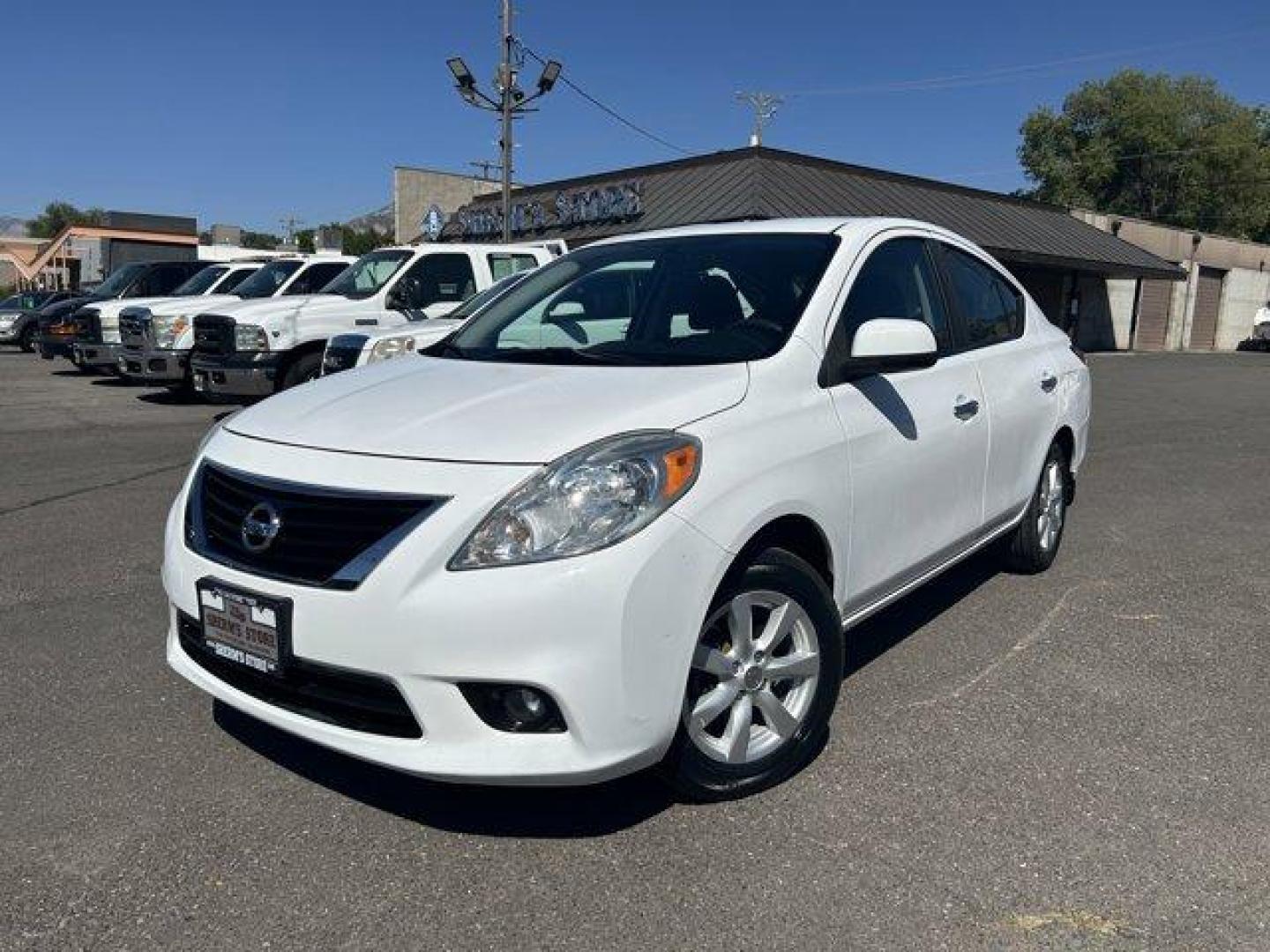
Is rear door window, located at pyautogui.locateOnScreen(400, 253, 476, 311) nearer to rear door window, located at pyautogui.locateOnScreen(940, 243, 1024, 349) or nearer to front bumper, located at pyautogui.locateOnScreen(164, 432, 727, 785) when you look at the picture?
rear door window, located at pyautogui.locateOnScreen(940, 243, 1024, 349)

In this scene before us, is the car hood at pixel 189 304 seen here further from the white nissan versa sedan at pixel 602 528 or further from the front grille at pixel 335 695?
the front grille at pixel 335 695

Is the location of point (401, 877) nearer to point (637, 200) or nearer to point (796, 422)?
point (796, 422)

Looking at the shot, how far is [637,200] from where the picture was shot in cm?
2408

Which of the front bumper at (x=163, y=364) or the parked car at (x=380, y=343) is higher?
the parked car at (x=380, y=343)

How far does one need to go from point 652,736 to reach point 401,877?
0.76 meters

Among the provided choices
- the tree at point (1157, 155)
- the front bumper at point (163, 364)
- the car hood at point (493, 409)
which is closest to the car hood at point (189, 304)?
the front bumper at point (163, 364)

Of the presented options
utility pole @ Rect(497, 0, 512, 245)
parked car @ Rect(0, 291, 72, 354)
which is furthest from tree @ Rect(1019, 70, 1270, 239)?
parked car @ Rect(0, 291, 72, 354)

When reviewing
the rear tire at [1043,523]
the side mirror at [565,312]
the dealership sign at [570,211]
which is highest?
the dealership sign at [570,211]

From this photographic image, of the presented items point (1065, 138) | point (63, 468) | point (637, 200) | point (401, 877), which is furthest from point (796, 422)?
point (1065, 138)

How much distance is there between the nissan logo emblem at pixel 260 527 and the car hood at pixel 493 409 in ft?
0.75

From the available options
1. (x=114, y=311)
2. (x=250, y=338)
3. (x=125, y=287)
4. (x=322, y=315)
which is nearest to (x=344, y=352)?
(x=322, y=315)

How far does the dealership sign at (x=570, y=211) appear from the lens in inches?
961

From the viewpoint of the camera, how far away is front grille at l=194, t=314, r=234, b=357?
10938mm

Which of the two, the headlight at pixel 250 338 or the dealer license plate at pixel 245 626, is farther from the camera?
the headlight at pixel 250 338
